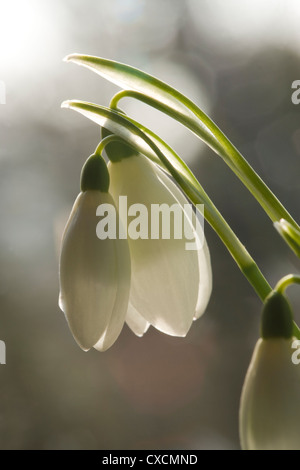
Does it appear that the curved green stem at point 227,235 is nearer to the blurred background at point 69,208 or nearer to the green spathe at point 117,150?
the green spathe at point 117,150

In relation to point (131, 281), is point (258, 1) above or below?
above

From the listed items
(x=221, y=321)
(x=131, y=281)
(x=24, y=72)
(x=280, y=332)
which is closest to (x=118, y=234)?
(x=131, y=281)

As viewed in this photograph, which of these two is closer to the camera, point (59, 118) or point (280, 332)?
point (280, 332)

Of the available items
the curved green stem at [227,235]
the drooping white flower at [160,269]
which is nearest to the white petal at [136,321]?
the drooping white flower at [160,269]

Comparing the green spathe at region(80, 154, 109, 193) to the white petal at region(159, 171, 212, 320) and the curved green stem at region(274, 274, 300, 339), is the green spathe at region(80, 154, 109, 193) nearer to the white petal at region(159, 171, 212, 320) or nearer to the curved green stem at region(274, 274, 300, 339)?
the white petal at region(159, 171, 212, 320)

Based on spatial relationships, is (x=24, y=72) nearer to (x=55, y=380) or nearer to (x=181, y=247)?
(x=55, y=380)

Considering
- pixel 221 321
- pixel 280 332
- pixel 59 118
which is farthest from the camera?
pixel 59 118
